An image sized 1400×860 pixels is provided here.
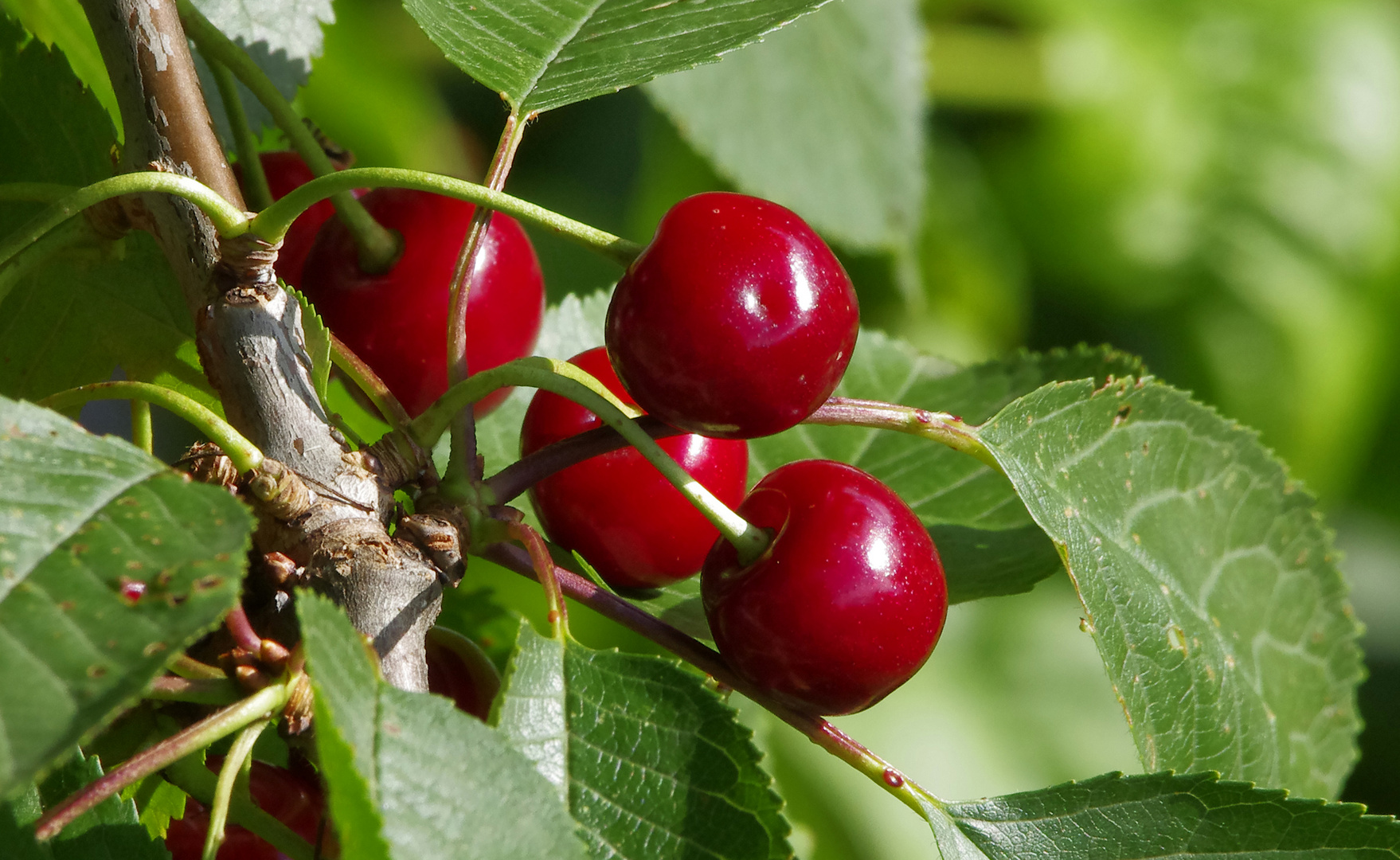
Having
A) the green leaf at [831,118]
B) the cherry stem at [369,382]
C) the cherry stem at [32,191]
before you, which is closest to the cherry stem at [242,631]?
the cherry stem at [369,382]

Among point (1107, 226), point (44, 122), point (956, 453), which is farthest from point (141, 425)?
point (1107, 226)

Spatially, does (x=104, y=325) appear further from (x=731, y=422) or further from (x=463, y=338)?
(x=731, y=422)

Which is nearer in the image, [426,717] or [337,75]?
[426,717]

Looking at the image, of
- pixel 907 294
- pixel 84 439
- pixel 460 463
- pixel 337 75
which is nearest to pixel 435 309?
pixel 460 463

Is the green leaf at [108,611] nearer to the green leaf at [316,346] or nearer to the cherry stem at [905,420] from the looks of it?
the green leaf at [316,346]

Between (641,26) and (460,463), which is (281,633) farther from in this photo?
(641,26)
